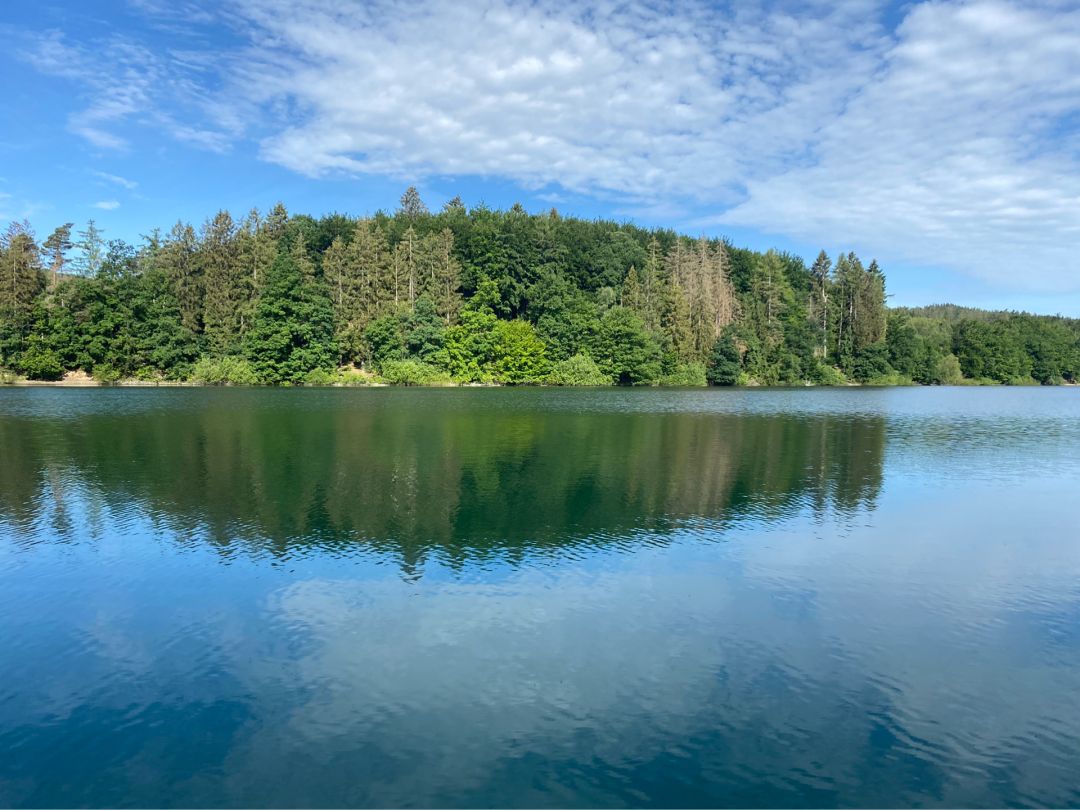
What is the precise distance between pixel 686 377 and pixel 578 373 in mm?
15175

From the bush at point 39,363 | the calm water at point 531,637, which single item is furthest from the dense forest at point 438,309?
the calm water at point 531,637

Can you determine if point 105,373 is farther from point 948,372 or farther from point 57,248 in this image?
point 948,372

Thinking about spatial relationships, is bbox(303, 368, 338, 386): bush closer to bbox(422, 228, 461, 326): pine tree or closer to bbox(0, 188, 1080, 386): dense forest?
bbox(0, 188, 1080, 386): dense forest

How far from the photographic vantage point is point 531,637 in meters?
9.84

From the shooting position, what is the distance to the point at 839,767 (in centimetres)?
691

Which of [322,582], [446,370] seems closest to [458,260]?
[446,370]

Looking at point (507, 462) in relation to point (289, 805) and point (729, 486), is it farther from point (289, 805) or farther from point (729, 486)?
point (289, 805)

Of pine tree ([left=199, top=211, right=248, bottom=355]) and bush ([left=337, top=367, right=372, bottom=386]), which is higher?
pine tree ([left=199, top=211, right=248, bottom=355])

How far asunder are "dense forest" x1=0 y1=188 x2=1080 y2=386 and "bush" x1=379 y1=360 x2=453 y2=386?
26 centimetres

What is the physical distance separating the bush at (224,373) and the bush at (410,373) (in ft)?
48.7

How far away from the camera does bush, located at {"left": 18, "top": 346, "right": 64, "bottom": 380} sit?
237ft

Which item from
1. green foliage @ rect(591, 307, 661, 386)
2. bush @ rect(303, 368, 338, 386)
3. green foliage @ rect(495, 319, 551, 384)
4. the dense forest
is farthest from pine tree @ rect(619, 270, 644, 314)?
bush @ rect(303, 368, 338, 386)

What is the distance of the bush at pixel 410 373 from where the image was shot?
79312 millimetres

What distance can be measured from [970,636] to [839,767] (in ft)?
→ 15.9
